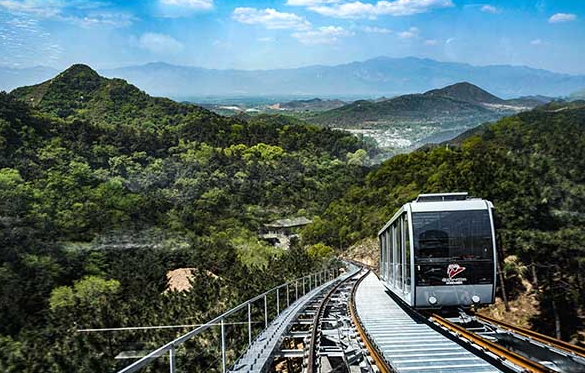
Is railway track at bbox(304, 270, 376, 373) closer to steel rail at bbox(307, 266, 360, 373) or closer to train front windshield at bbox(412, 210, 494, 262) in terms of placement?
steel rail at bbox(307, 266, 360, 373)

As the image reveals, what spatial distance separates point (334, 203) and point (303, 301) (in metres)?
82.2

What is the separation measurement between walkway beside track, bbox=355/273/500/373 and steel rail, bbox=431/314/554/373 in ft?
1.59

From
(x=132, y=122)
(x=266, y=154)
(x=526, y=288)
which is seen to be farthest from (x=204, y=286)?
(x=132, y=122)

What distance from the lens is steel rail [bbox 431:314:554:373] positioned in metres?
6.82

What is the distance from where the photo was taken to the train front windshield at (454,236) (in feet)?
39.7

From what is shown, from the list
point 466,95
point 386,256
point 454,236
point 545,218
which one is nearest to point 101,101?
point 466,95

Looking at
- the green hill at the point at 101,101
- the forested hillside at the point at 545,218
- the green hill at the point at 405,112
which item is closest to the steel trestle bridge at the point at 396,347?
the forested hillside at the point at 545,218

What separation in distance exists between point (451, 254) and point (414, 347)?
167 inches

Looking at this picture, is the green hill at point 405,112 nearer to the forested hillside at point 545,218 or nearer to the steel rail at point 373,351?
the forested hillside at point 545,218

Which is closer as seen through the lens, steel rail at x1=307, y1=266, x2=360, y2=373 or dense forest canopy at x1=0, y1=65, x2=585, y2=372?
steel rail at x1=307, y1=266, x2=360, y2=373

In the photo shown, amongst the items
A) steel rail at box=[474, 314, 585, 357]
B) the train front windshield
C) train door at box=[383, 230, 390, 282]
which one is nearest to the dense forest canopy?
train door at box=[383, 230, 390, 282]

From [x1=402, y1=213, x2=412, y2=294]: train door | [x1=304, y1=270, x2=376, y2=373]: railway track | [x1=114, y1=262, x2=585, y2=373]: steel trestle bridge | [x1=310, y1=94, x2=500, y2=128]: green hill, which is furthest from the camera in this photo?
[x1=310, y1=94, x2=500, y2=128]: green hill

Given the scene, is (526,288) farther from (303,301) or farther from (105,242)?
(105,242)

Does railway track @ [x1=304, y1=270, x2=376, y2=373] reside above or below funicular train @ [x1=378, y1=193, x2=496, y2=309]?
below
